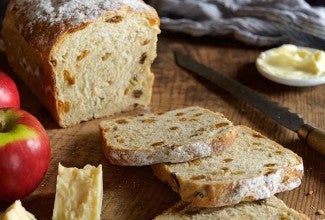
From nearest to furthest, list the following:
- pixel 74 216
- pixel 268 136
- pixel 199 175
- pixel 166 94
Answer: pixel 74 216, pixel 199 175, pixel 268 136, pixel 166 94

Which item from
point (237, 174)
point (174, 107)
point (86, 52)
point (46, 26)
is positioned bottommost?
point (174, 107)

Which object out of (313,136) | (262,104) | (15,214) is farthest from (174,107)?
(15,214)

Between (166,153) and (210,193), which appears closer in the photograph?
(210,193)

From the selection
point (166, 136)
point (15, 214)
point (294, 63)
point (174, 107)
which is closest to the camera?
point (15, 214)

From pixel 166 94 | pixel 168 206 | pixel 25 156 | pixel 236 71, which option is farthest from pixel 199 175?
pixel 236 71

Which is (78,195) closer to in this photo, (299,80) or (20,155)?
(20,155)

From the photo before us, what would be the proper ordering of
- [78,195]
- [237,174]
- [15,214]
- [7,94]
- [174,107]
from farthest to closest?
[174,107]
[7,94]
[237,174]
[78,195]
[15,214]

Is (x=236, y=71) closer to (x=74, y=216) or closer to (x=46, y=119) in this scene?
(x=46, y=119)

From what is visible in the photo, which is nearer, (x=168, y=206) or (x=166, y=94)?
(x=168, y=206)
